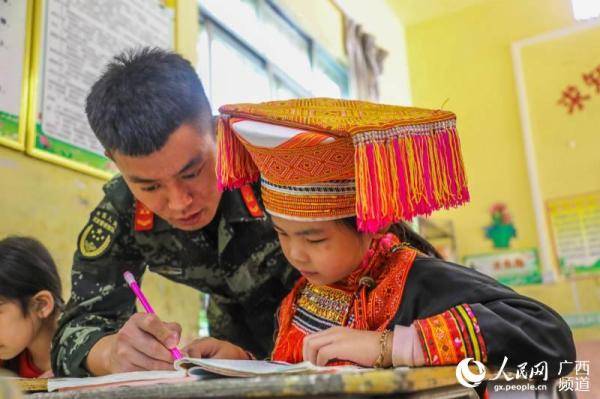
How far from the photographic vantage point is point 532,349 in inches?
31.3

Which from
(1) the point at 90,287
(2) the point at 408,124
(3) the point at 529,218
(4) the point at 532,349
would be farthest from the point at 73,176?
(3) the point at 529,218

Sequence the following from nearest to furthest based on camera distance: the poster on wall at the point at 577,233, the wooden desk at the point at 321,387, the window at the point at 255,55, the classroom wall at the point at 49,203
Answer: the wooden desk at the point at 321,387 → the classroom wall at the point at 49,203 → the window at the point at 255,55 → the poster on wall at the point at 577,233

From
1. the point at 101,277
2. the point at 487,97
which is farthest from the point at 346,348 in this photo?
the point at 487,97

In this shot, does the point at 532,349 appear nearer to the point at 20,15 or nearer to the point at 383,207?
the point at 383,207

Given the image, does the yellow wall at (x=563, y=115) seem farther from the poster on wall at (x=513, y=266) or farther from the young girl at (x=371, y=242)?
the young girl at (x=371, y=242)

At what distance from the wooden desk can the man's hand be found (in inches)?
18.3

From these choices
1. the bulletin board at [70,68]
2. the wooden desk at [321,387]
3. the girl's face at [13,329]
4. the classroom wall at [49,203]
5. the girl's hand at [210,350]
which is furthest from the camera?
the bulletin board at [70,68]

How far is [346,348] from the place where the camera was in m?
0.83

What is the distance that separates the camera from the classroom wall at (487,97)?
5.20 meters

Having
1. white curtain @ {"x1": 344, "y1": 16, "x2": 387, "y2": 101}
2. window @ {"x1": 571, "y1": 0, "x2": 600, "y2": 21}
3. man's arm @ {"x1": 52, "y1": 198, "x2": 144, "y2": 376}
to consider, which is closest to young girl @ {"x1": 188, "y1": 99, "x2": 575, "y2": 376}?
man's arm @ {"x1": 52, "y1": 198, "x2": 144, "y2": 376}

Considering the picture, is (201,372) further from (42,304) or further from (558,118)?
(558,118)

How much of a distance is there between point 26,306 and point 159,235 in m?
0.45

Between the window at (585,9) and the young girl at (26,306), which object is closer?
the young girl at (26,306)
